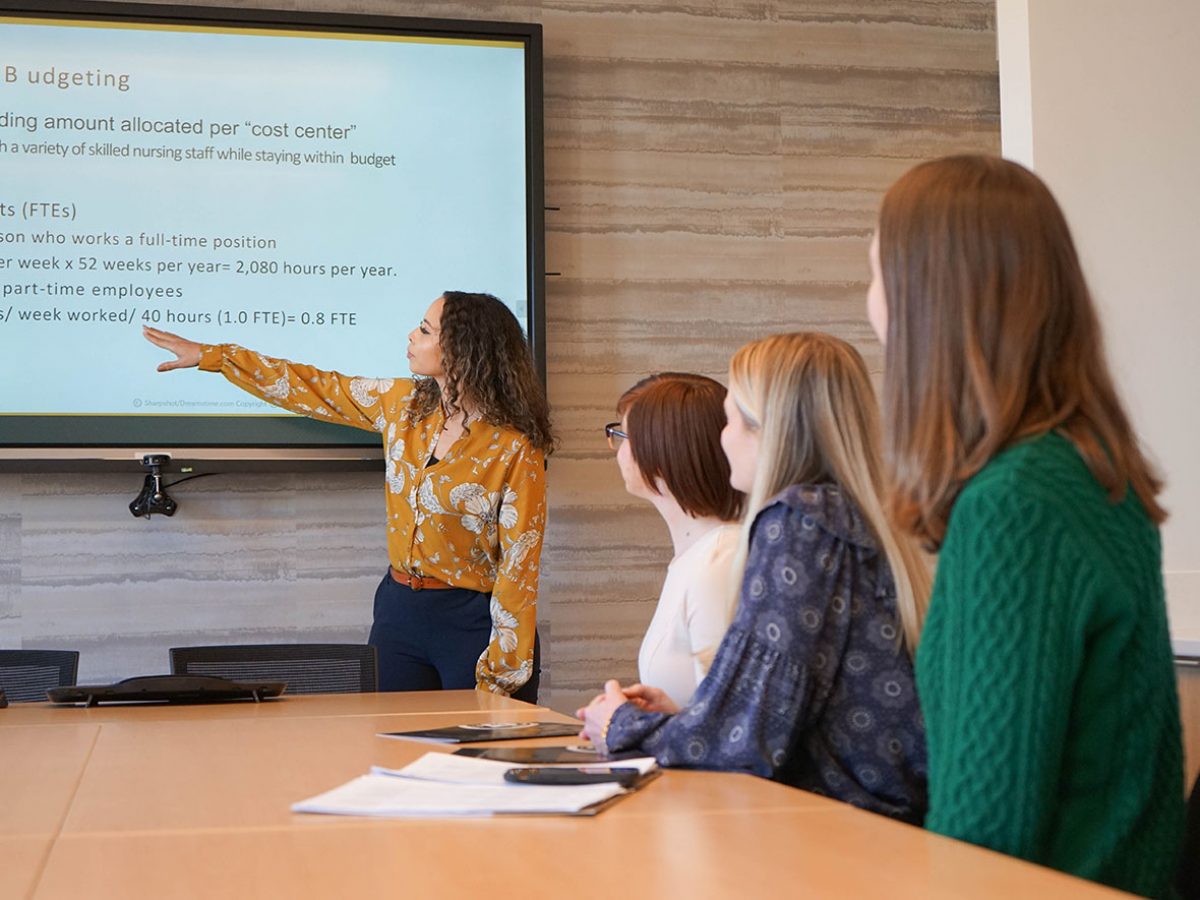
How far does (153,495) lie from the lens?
157 inches

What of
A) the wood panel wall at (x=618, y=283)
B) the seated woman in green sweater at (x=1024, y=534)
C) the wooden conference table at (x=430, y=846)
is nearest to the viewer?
the wooden conference table at (x=430, y=846)

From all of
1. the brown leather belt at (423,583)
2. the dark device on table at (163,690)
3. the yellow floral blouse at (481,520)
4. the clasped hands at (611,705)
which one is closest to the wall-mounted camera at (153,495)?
the yellow floral blouse at (481,520)

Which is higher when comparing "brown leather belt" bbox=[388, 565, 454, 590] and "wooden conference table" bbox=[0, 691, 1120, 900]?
"brown leather belt" bbox=[388, 565, 454, 590]

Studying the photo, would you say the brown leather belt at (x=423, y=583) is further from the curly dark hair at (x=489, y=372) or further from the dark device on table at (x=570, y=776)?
the dark device on table at (x=570, y=776)

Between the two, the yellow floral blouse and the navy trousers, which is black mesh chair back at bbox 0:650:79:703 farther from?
the yellow floral blouse

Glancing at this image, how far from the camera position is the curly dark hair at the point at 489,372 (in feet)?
11.8

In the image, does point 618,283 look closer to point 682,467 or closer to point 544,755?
point 682,467

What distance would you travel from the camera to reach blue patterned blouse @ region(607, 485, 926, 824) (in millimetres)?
1562

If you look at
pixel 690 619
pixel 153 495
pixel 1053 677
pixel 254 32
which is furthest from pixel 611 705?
pixel 254 32

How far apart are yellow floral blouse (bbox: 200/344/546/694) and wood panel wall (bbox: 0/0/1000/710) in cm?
59

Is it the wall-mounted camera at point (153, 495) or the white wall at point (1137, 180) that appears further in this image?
the wall-mounted camera at point (153, 495)

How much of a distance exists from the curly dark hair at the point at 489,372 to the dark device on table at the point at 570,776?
7.03 feet

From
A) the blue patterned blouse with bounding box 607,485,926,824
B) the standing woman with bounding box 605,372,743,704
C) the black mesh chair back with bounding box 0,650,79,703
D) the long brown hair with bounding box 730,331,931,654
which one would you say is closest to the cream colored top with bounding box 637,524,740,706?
the standing woman with bounding box 605,372,743,704

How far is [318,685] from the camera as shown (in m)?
3.17
